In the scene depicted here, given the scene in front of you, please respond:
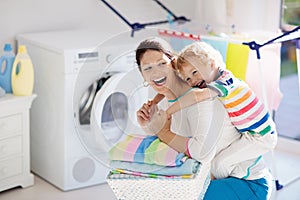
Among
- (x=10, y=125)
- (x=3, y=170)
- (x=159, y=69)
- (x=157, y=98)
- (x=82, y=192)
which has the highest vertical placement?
(x=159, y=69)

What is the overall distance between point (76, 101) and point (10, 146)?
52 centimetres

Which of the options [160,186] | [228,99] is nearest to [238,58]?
[228,99]

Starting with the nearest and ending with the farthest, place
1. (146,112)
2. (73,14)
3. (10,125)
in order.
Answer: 1. (146,112)
2. (10,125)
3. (73,14)

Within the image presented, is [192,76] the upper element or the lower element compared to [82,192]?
upper

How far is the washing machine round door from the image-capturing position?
2.44 meters

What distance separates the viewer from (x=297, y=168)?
3.70m

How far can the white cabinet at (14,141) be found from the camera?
3.18 meters

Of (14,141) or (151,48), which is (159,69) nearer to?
(151,48)

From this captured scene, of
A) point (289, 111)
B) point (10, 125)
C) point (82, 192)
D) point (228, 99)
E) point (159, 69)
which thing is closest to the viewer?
point (159, 69)

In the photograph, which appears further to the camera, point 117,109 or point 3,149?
point 3,149

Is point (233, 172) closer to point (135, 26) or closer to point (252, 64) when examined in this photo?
point (252, 64)

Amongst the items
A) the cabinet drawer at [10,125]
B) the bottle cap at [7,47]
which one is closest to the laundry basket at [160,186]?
the cabinet drawer at [10,125]

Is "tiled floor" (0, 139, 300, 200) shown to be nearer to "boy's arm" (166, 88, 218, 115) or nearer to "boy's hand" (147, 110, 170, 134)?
"boy's hand" (147, 110, 170, 134)

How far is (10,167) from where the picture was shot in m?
3.28
